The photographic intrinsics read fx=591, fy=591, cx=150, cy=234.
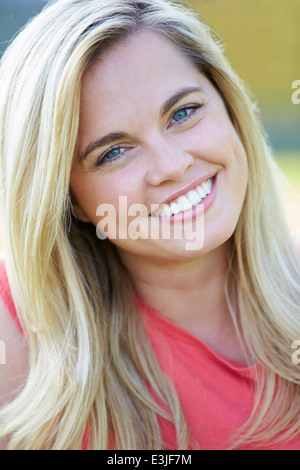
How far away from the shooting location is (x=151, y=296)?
1.84m

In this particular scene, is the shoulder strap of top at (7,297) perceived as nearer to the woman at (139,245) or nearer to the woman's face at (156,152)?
the woman at (139,245)

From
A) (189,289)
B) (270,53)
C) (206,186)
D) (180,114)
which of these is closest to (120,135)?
(180,114)

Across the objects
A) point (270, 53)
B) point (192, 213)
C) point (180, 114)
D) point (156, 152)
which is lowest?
point (192, 213)

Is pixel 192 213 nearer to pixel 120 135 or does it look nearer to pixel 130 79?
pixel 120 135

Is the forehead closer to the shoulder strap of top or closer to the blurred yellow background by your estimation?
the shoulder strap of top

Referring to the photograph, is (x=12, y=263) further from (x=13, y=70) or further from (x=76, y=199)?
(x=13, y=70)

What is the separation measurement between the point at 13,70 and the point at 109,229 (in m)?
0.50

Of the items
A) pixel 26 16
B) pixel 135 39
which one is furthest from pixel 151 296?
pixel 26 16

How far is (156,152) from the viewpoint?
1.51 meters

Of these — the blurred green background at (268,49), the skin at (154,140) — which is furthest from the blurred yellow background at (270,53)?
the skin at (154,140)

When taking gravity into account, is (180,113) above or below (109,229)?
above

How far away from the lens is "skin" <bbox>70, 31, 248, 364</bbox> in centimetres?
150
